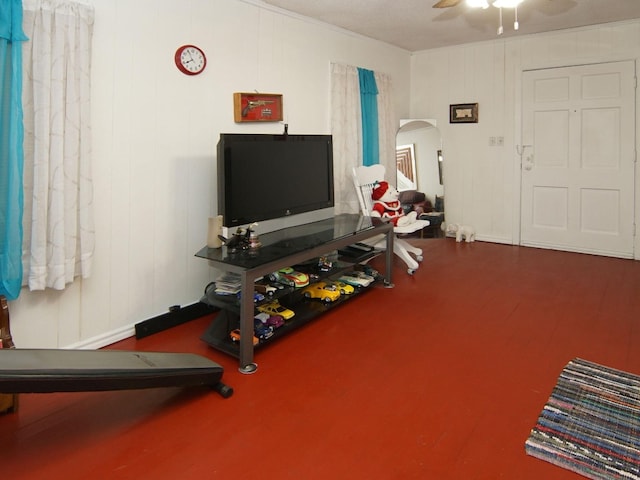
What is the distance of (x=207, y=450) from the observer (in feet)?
5.81

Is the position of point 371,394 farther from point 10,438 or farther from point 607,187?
point 607,187

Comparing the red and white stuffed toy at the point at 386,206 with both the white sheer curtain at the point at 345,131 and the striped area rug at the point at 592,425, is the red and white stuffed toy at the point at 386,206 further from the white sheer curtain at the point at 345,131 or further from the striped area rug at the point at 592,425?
the striped area rug at the point at 592,425

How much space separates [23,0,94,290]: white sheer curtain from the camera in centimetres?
220

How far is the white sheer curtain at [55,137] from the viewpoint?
7.22 ft

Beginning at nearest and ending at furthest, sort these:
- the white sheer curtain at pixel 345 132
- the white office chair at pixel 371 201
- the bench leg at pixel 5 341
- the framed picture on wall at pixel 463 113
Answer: the bench leg at pixel 5 341 < the white office chair at pixel 371 201 < the white sheer curtain at pixel 345 132 < the framed picture on wall at pixel 463 113

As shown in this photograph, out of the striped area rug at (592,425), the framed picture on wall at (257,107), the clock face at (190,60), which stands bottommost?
the striped area rug at (592,425)

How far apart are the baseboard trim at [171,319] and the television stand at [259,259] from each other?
0.26 metres

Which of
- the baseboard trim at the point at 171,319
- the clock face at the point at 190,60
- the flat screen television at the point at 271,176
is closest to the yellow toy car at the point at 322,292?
the flat screen television at the point at 271,176

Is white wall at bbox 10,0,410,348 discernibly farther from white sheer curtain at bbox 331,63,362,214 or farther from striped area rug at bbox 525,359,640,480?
striped area rug at bbox 525,359,640,480

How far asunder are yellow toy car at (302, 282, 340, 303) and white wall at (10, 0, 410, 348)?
0.75 metres

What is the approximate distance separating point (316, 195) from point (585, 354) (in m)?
2.11

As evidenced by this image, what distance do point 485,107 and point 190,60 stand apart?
3726 millimetres

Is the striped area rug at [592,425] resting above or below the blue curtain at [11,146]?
below

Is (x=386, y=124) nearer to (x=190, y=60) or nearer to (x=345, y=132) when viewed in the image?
(x=345, y=132)
